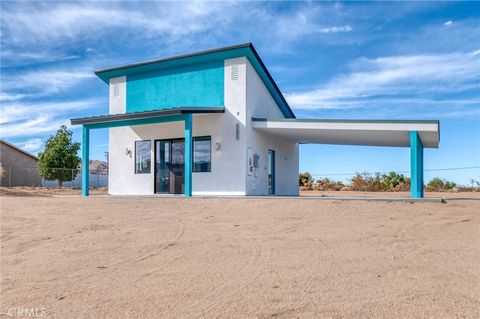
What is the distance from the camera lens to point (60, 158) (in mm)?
31281

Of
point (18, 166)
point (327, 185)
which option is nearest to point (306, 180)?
point (327, 185)

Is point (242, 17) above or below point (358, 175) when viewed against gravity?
above

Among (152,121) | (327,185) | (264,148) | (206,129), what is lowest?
(327,185)

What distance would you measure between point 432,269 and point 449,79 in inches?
490

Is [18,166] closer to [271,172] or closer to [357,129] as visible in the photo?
[271,172]

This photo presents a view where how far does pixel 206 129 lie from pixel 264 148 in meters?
2.57

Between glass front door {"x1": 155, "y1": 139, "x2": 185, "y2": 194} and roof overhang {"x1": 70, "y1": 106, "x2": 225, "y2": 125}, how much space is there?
1.78 meters

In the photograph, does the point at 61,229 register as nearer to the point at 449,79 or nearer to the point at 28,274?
the point at 28,274

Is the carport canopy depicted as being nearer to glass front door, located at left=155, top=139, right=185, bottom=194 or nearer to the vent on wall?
the vent on wall

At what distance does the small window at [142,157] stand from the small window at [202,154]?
2234 mm

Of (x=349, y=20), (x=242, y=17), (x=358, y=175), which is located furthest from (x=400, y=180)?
(x=242, y=17)

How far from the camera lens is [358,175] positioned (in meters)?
24.4

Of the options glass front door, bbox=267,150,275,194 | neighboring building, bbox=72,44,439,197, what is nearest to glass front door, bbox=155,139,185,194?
neighboring building, bbox=72,44,439,197

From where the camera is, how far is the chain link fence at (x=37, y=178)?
29.9 metres
